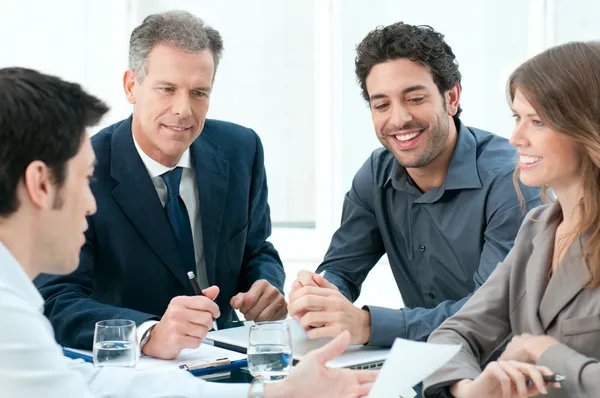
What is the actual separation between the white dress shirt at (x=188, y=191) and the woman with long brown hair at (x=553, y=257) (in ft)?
3.62

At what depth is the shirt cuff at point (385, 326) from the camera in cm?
251

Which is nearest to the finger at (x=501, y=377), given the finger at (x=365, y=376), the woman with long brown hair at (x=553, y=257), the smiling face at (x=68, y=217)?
the woman with long brown hair at (x=553, y=257)

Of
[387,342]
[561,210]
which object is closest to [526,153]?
[561,210]

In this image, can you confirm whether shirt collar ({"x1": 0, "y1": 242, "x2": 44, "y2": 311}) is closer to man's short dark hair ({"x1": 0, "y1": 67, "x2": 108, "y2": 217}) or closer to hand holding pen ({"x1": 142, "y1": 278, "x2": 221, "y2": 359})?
man's short dark hair ({"x1": 0, "y1": 67, "x2": 108, "y2": 217})

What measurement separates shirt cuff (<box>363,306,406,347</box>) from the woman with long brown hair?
0.82ft

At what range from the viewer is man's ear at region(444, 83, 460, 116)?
3188 mm

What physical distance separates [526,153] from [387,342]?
2.20 feet

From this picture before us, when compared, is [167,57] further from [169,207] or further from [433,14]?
[433,14]

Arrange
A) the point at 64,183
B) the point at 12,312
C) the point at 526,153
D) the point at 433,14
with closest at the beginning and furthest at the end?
1. the point at 12,312
2. the point at 64,183
3. the point at 526,153
4. the point at 433,14

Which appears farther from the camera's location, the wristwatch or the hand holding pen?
the hand holding pen

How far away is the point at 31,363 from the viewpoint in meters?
1.50

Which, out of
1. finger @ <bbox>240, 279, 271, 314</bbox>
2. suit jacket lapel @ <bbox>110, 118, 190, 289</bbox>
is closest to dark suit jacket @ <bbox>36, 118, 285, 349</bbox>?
suit jacket lapel @ <bbox>110, 118, 190, 289</bbox>

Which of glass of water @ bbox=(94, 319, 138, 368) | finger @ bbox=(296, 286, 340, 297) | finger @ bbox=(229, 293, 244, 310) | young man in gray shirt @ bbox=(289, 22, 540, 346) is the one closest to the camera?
glass of water @ bbox=(94, 319, 138, 368)

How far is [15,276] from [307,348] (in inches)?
42.2
